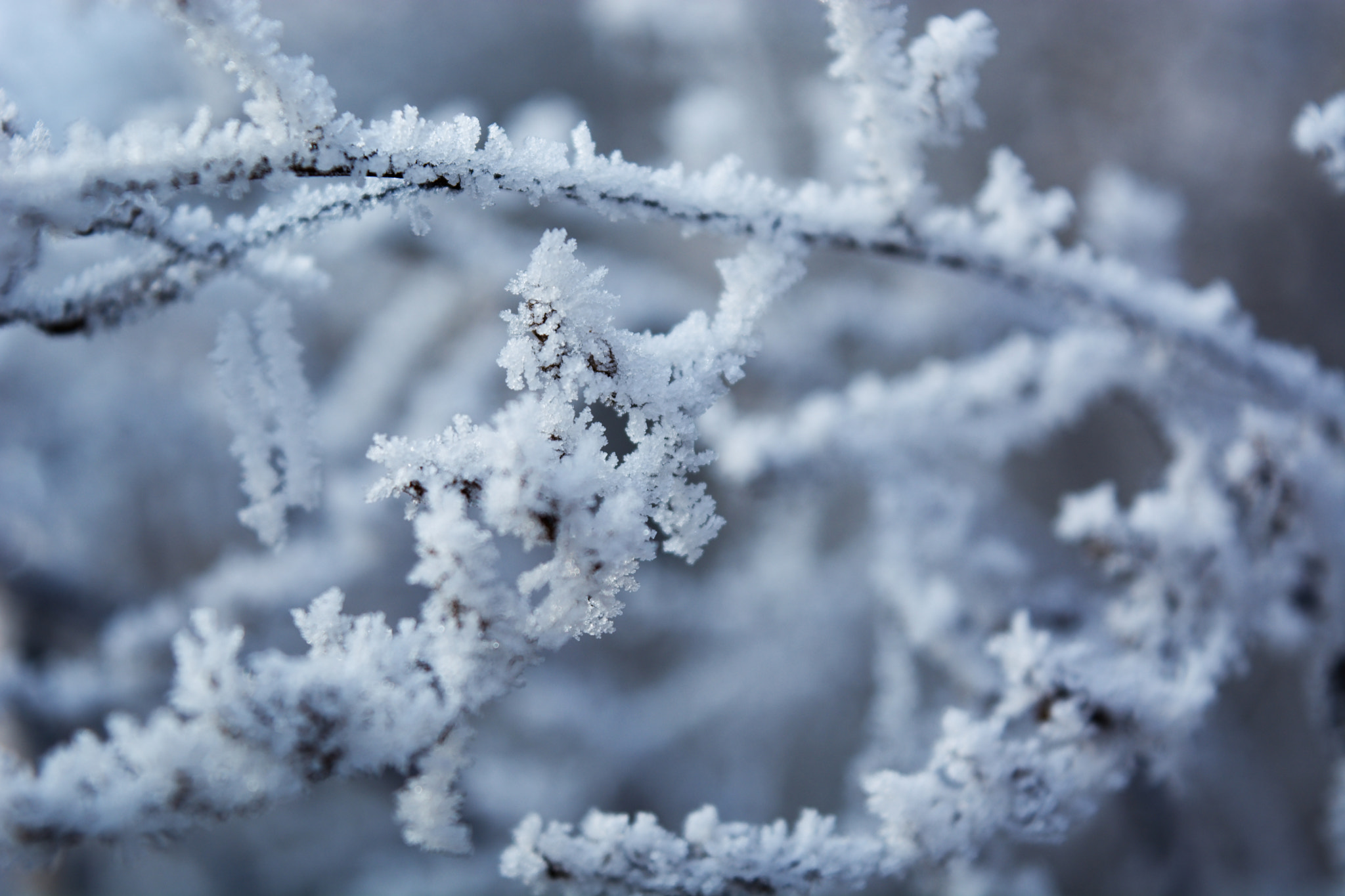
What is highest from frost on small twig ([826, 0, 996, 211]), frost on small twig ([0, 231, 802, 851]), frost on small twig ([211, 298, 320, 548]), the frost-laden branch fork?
frost on small twig ([826, 0, 996, 211])

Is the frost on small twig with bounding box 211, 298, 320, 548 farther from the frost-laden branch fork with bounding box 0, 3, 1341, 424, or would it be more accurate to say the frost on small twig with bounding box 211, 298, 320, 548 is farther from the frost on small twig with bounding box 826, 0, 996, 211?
the frost on small twig with bounding box 826, 0, 996, 211

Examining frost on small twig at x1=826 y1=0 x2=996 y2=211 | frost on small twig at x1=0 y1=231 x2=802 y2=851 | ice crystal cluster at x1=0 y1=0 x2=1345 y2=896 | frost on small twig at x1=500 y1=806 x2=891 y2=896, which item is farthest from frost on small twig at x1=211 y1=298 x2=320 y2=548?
frost on small twig at x1=826 y1=0 x2=996 y2=211

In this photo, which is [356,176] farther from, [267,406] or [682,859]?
[682,859]

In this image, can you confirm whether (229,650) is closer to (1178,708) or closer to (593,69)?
(1178,708)

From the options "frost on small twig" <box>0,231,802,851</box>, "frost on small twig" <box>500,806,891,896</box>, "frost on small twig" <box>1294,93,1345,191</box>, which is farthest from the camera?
"frost on small twig" <box>1294,93,1345,191</box>

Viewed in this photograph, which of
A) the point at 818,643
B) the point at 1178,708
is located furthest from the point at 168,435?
the point at 1178,708

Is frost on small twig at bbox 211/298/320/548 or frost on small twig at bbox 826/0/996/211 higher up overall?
frost on small twig at bbox 826/0/996/211

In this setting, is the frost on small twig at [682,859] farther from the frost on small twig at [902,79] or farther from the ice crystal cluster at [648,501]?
the frost on small twig at [902,79]

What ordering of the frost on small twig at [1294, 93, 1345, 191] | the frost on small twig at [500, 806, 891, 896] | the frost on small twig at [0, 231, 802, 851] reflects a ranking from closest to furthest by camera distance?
1. the frost on small twig at [0, 231, 802, 851]
2. the frost on small twig at [500, 806, 891, 896]
3. the frost on small twig at [1294, 93, 1345, 191]
